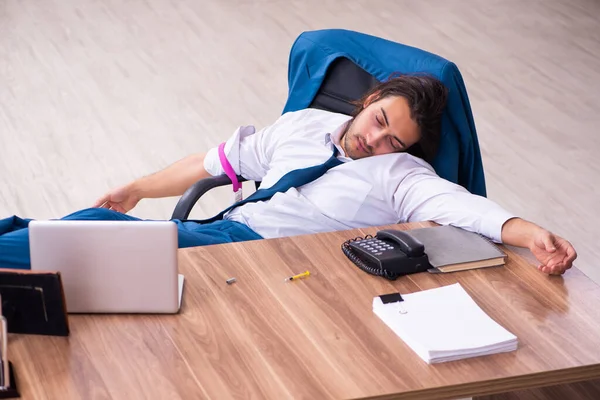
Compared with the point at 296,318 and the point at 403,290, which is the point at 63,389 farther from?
the point at 403,290

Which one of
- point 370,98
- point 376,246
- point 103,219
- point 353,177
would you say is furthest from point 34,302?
point 370,98

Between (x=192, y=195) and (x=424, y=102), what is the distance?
0.79 meters

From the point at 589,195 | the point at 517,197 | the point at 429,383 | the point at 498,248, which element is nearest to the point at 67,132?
the point at 517,197

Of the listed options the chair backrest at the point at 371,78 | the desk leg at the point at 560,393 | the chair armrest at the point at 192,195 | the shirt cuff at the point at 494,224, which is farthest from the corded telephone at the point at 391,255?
the chair armrest at the point at 192,195

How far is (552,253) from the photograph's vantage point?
8.13 ft

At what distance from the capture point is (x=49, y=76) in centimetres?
565

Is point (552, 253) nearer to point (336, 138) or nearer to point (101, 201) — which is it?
point (336, 138)

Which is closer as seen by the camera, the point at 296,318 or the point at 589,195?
the point at 296,318

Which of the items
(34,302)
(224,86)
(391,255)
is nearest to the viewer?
(34,302)

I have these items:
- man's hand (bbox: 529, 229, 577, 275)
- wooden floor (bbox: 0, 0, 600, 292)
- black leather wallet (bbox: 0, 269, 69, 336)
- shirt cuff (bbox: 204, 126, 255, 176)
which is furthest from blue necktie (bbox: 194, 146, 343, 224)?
wooden floor (bbox: 0, 0, 600, 292)

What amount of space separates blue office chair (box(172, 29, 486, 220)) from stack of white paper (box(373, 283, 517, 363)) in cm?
78

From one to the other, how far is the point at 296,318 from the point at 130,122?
308 cm

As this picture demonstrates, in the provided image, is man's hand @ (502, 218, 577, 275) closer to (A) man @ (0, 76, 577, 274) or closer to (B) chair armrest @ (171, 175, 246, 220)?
(A) man @ (0, 76, 577, 274)

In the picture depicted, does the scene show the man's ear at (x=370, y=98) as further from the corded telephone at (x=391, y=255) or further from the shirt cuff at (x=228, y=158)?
the corded telephone at (x=391, y=255)
